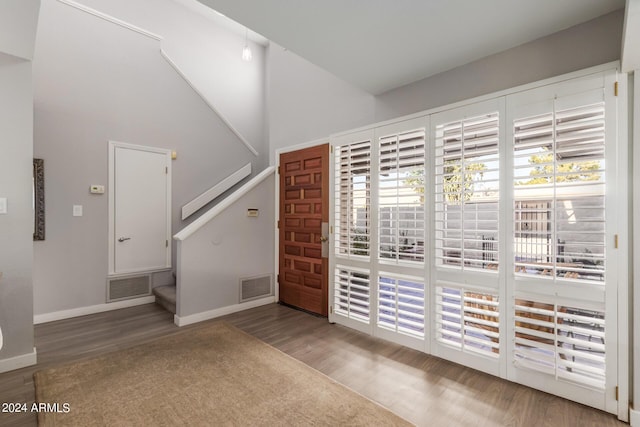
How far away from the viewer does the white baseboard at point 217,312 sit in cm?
346

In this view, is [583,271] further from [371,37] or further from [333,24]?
[333,24]

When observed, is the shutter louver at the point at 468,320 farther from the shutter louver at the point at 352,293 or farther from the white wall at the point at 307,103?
the white wall at the point at 307,103

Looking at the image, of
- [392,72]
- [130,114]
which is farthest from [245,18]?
[130,114]

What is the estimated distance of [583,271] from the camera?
6.52ft

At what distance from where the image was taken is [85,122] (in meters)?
3.78

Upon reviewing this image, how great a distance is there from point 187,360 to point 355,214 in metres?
2.16

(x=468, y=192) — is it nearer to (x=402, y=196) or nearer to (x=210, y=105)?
(x=402, y=196)

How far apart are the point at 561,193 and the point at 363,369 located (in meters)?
2.01

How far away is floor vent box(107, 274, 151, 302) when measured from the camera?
398cm

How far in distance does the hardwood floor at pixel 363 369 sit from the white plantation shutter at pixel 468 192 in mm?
928

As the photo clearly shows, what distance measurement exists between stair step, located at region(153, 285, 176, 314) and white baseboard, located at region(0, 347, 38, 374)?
1348 millimetres

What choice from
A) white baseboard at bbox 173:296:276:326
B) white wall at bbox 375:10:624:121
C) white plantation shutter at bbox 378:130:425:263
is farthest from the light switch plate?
white wall at bbox 375:10:624:121

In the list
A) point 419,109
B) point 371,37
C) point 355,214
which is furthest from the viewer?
point 355,214

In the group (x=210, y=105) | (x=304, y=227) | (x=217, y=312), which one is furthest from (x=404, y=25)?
(x=210, y=105)
